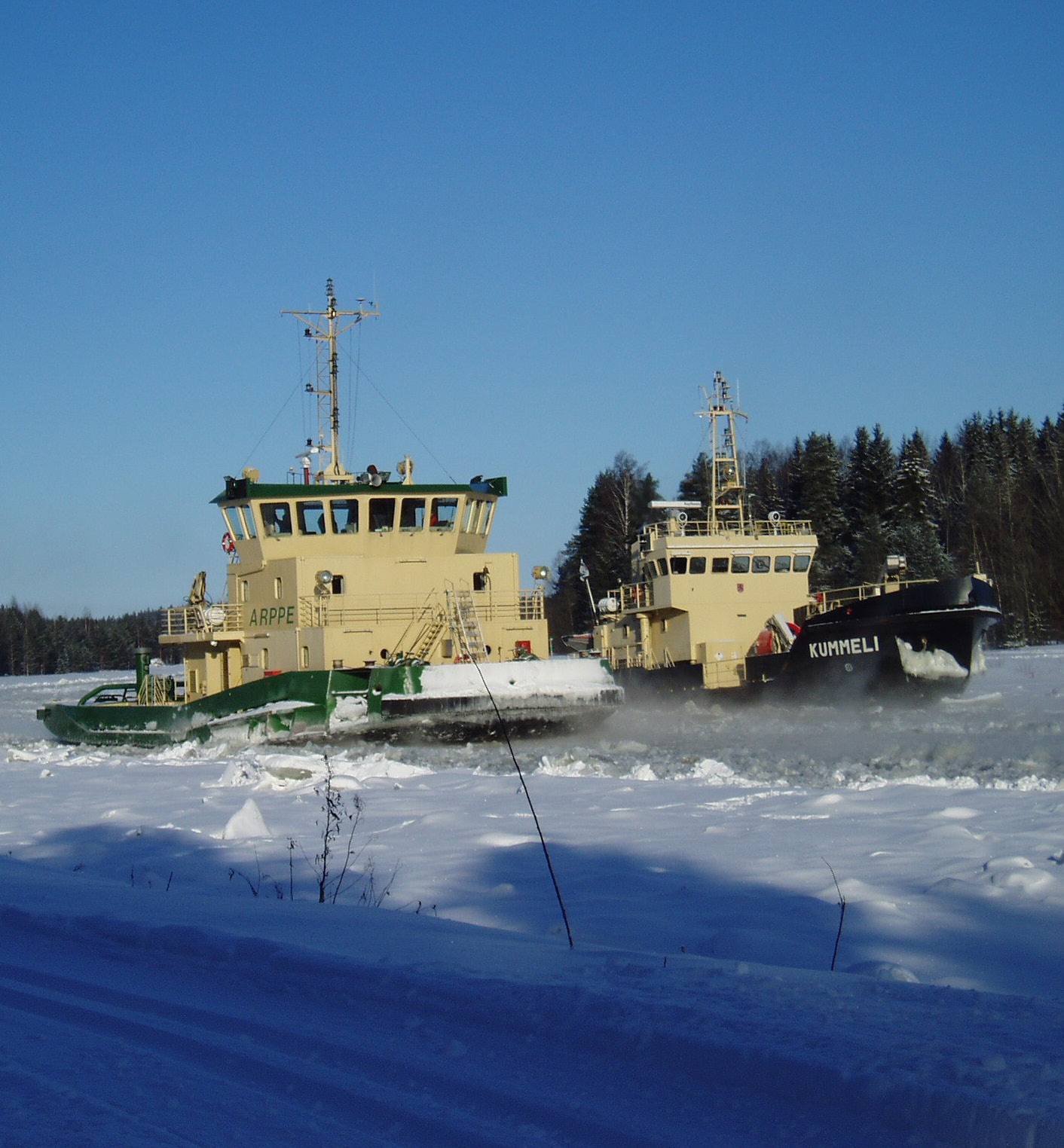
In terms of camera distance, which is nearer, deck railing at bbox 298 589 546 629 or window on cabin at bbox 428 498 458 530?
deck railing at bbox 298 589 546 629

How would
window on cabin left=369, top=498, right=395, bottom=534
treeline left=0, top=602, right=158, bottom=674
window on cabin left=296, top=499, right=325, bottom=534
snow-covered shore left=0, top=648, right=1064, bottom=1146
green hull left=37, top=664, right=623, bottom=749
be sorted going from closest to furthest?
snow-covered shore left=0, top=648, right=1064, bottom=1146
green hull left=37, top=664, right=623, bottom=749
window on cabin left=369, top=498, right=395, bottom=534
window on cabin left=296, top=499, right=325, bottom=534
treeline left=0, top=602, right=158, bottom=674

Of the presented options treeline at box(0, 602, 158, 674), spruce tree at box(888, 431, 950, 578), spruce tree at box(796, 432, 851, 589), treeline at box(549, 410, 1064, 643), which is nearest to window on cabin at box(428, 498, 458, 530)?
treeline at box(549, 410, 1064, 643)

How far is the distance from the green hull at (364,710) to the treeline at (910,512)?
3054 cm

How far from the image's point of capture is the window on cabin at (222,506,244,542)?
854 inches

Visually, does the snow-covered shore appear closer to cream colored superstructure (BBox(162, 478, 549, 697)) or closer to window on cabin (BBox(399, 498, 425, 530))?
cream colored superstructure (BBox(162, 478, 549, 697))

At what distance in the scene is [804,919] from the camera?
20.0 ft

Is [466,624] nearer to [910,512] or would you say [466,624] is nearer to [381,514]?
[381,514]

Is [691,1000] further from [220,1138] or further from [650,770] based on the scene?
[650,770]

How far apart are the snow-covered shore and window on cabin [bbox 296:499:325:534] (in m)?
9.99

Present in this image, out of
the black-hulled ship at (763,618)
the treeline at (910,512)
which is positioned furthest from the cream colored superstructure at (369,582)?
the treeline at (910,512)

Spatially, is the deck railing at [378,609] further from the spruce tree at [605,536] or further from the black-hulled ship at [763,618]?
the spruce tree at [605,536]

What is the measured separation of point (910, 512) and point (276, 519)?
1779 inches

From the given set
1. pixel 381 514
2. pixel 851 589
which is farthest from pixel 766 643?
pixel 381 514

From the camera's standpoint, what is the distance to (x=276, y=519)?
833 inches
